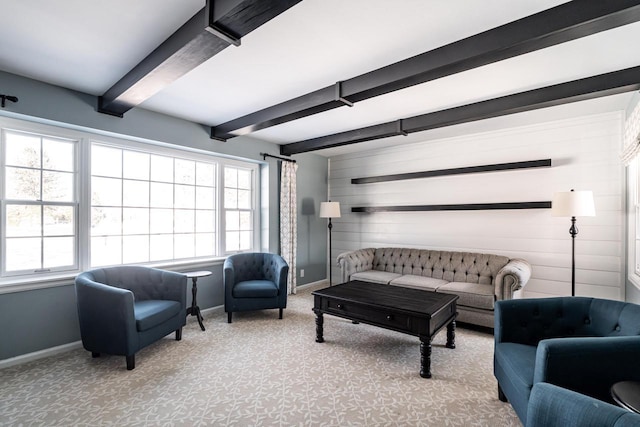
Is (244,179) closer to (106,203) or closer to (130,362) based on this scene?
(106,203)

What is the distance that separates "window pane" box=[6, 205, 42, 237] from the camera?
282 centimetres

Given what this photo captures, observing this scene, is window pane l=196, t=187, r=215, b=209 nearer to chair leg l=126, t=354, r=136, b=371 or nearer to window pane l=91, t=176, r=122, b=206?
window pane l=91, t=176, r=122, b=206

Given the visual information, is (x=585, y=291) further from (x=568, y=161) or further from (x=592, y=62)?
(x=592, y=62)

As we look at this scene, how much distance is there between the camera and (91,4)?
1797 millimetres

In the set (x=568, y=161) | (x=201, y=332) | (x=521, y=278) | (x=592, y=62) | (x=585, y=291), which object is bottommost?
(x=201, y=332)

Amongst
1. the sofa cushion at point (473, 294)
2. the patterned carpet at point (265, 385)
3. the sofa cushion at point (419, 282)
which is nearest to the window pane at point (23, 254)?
the patterned carpet at point (265, 385)

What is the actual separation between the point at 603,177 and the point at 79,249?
5.99 metres

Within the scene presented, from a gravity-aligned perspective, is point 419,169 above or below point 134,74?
below

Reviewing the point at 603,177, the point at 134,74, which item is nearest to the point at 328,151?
the point at 134,74

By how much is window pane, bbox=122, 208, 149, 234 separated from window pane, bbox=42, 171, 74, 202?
0.58 m

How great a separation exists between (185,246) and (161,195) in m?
0.77

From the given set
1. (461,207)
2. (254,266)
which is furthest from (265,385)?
(461,207)

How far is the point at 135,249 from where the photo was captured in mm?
3715

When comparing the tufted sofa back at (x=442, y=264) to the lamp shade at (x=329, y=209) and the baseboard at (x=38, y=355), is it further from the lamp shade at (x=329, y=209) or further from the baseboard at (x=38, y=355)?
the baseboard at (x=38, y=355)
